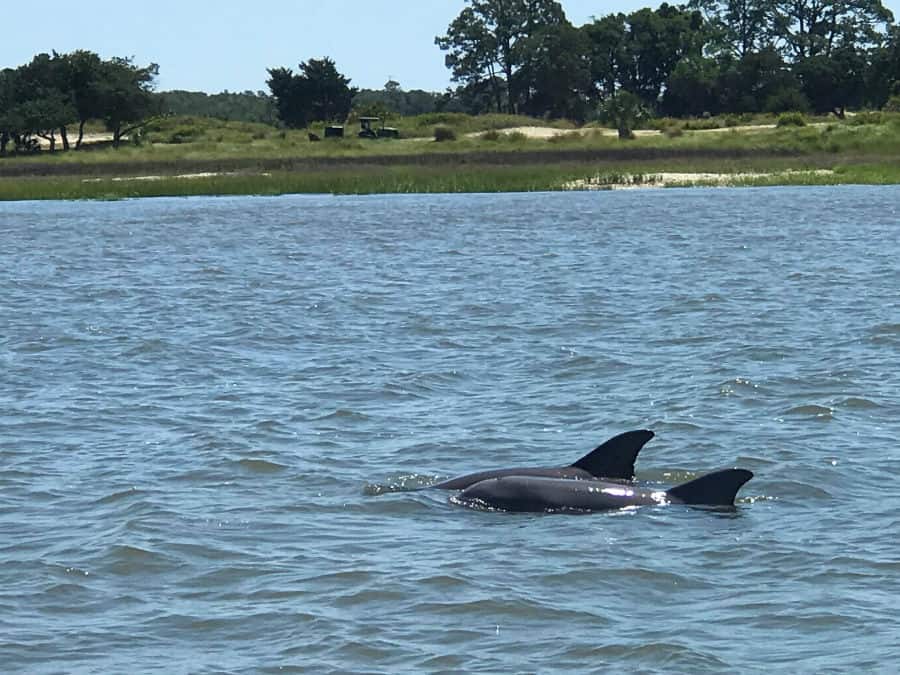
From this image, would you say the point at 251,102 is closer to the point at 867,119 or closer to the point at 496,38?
the point at 496,38

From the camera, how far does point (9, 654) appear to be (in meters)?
9.47

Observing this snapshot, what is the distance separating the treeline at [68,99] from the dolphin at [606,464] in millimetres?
85233

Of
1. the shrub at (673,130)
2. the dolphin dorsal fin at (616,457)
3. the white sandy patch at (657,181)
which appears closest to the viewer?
the dolphin dorsal fin at (616,457)

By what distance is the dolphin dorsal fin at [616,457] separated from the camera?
492 inches

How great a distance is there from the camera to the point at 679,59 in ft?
416

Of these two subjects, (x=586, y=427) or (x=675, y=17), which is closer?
(x=586, y=427)

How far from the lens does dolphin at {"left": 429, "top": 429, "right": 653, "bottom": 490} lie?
1250 centimetres

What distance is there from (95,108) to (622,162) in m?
39.9

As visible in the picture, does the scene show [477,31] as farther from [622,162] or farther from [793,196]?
[793,196]

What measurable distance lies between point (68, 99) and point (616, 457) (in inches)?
3601

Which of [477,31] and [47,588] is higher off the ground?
[477,31]

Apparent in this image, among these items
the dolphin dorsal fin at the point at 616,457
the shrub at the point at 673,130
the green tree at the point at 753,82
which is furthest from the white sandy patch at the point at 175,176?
the dolphin dorsal fin at the point at 616,457

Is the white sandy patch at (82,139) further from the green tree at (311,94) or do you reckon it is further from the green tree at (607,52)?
the green tree at (607,52)

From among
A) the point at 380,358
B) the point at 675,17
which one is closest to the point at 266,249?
the point at 380,358
